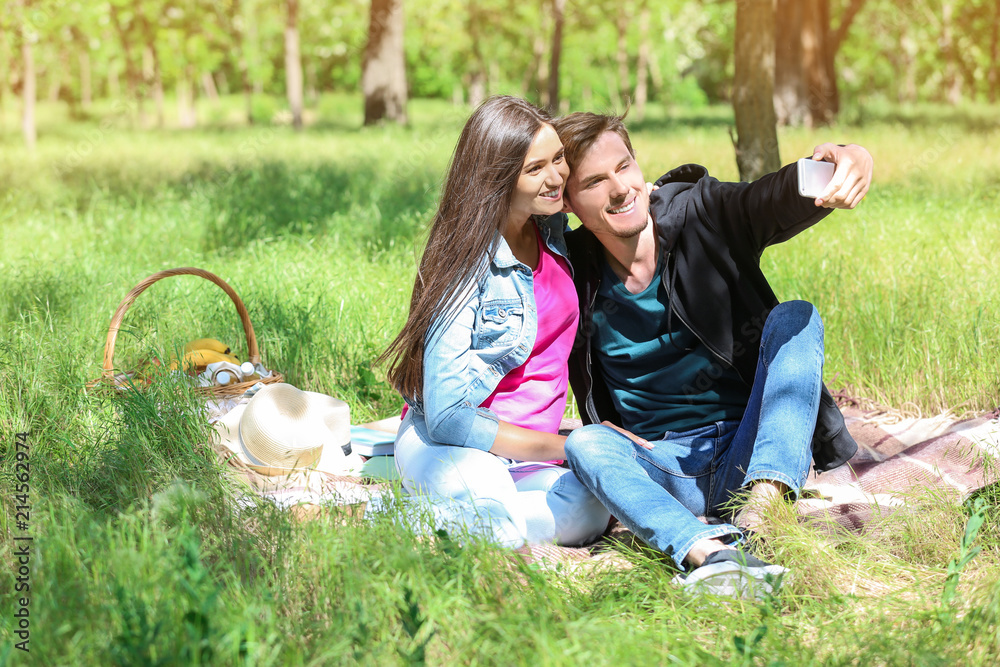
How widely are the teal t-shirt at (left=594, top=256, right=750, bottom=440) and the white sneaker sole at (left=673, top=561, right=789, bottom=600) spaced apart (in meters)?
0.77

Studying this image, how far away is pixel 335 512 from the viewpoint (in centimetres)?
258

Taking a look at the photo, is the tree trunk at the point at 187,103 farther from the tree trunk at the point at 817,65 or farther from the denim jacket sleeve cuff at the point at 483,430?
the denim jacket sleeve cuff at the point at 483,430

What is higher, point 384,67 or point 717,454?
point 384,67

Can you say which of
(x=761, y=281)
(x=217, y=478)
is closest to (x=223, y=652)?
(x=217, y=478)

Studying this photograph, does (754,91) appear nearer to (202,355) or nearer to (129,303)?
(202,355)

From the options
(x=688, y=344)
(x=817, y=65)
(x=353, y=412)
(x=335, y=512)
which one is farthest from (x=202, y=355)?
(x=817, y=65)

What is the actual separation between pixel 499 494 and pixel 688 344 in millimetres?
877

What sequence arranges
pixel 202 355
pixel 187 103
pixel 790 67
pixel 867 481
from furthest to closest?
pixel 187 103 → pixel 790 67 → pixel 202 355 → pixel 867 481

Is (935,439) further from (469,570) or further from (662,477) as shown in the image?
(469,570)

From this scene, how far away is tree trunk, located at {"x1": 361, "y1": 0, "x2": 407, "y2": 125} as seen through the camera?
1736 centimetres

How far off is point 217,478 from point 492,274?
121 centimetres

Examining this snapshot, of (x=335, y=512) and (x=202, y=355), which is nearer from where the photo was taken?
(x=335, y=512)

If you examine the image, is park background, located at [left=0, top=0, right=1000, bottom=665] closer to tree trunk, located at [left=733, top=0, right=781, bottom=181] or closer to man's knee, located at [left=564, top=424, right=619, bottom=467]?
tree trunk, located at [left=733, top=0, right=781, bottom=181]

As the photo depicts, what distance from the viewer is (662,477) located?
2.91 metres
